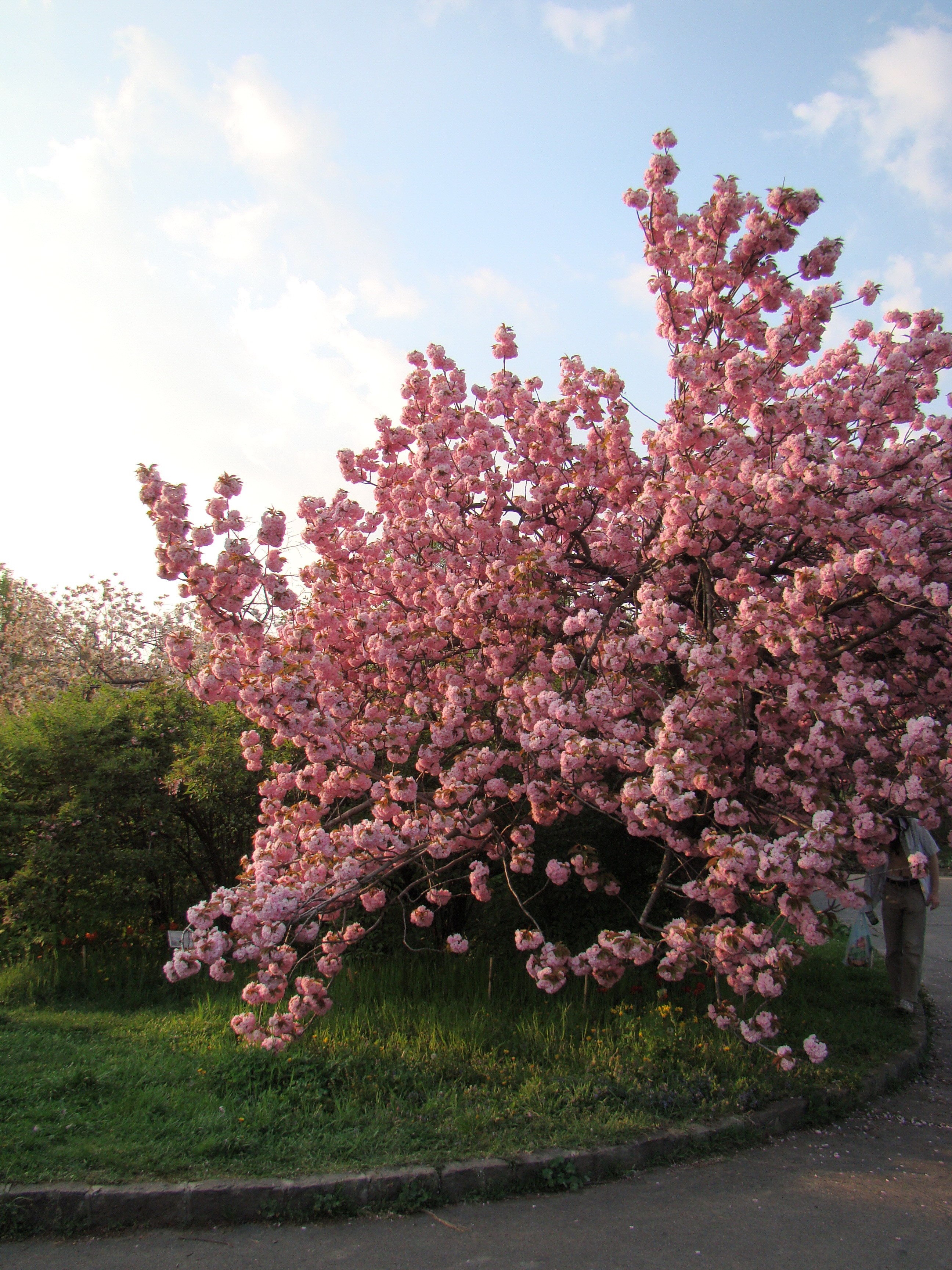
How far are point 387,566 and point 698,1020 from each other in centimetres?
417

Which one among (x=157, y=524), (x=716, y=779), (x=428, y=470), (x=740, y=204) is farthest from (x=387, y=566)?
(x=740, y=204)

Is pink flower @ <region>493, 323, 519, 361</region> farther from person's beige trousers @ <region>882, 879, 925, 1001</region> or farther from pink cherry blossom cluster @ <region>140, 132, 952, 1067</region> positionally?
person's beige trousers @ <region>882, 879, 925, 1001</region>

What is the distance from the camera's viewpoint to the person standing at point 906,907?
667 centimetres

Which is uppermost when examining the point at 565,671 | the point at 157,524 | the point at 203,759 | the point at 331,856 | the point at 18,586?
the point at 18,586

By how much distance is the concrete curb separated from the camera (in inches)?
134

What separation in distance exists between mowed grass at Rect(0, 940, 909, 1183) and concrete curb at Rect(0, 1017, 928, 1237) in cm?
9

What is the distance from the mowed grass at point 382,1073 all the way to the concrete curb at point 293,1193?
0.28 ft

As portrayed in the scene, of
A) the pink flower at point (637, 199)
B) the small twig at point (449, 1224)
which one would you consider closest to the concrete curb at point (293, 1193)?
the small twig at point (449, 1224)

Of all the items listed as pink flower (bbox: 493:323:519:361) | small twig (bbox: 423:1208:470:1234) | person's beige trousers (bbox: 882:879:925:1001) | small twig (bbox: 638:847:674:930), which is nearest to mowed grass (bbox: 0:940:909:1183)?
small twig (bbox: 423:1208:470:1234)

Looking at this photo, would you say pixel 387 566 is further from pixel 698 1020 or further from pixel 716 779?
pixel 698 1020

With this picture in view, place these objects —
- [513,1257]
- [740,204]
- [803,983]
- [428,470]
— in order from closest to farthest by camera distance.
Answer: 1. [513,1257]
2. [740,204]
3. [428,470]
4. [803,983]

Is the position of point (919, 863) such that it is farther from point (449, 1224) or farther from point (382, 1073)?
point (382, 1073)

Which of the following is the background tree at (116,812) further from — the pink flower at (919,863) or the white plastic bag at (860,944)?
the white plastic bag at (860,944)

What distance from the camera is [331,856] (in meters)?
5.53
